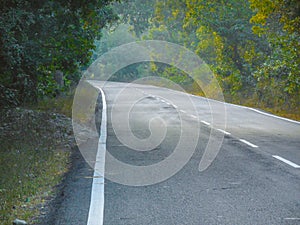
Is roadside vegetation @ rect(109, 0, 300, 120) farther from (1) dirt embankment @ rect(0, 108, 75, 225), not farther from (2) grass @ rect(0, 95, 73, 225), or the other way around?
(2) grass @ rect(0, 95, 73, 225)

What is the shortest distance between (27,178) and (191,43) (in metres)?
45.2

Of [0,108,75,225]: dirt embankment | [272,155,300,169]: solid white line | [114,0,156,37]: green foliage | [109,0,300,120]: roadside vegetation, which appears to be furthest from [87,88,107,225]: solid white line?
[114,0,156,37]: green foliage

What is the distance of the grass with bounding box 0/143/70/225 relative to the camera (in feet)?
22.5

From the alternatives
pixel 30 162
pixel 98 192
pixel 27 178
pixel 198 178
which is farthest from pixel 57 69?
pixel 98 192

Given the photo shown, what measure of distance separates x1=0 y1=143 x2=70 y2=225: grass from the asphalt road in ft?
1.55

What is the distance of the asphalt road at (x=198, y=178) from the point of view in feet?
21.1

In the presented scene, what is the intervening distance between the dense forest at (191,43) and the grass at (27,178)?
9.88 ft

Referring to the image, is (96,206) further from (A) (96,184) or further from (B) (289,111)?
(B) (289,111)

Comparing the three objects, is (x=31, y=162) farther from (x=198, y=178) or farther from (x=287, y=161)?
(x=287, y=161)

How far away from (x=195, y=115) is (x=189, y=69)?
115 feet

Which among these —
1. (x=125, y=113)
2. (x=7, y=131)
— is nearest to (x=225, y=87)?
(x=125, y=113)

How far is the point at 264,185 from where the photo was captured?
808 centimetres

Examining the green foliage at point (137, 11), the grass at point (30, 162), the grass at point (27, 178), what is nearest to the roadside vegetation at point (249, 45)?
the green foliage at point (137, 11)

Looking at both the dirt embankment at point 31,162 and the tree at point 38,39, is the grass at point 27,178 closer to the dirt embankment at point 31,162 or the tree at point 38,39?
the dirt embankment at point 31,162
